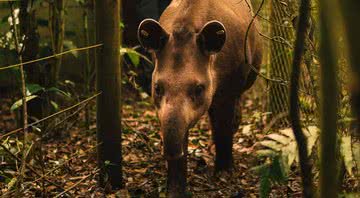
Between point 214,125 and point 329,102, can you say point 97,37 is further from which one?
point 329,102

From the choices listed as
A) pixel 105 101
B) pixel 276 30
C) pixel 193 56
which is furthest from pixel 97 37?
pixel 276 30

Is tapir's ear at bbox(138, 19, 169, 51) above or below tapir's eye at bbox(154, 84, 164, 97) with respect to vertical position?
above

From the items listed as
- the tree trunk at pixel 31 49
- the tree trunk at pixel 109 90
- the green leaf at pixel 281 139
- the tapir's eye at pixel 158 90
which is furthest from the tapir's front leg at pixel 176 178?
the tree trunk at pixel 31 49

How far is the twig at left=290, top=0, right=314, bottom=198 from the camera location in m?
2.27

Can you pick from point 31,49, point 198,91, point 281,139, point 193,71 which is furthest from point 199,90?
point 31,49

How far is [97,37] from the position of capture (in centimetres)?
434

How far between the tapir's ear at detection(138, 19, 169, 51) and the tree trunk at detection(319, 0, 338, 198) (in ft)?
10.6

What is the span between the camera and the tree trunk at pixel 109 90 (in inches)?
170

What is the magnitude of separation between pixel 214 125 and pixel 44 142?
1.69 meters

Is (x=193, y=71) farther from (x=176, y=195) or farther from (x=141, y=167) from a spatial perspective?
(x=141, y=167)

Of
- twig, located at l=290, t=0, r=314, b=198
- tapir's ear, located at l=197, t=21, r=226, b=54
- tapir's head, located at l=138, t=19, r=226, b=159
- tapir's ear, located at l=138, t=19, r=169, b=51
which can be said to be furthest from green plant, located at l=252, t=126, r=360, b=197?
tapir's ear, located at l=138, t=19, r=169, b=51

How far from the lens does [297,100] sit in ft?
7.65

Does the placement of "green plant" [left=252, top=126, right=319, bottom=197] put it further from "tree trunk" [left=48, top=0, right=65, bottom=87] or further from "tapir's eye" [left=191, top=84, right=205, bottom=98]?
"tree trunk" [left=48, top=0, right=65, bottom=87]

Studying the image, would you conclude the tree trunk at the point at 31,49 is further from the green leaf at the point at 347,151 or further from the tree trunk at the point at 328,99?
the tree trunk at the point at 328,99
